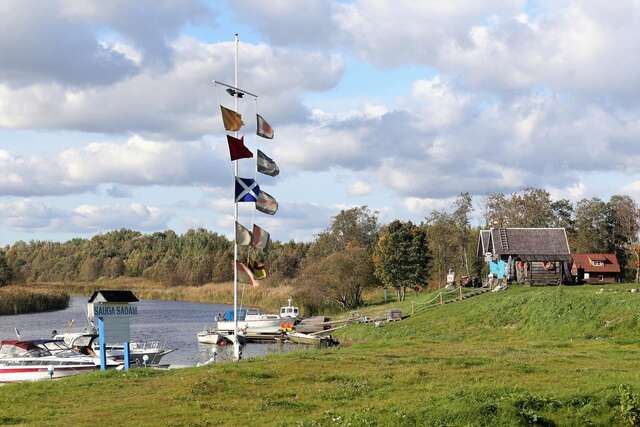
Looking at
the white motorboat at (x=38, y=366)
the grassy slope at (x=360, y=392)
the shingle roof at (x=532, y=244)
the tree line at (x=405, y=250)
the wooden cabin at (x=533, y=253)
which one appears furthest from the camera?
the tree line at (x=405, y=250)

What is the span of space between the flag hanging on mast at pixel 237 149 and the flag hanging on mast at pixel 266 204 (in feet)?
5.06

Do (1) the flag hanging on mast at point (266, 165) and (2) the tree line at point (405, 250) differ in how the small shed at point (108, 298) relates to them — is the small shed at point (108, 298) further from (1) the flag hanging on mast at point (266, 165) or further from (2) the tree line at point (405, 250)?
(2) the tree line at point (405, 250)

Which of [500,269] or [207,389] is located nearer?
[207,389]

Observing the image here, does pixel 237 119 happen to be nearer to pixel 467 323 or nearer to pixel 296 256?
pixel 467 323

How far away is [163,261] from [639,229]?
107 meters

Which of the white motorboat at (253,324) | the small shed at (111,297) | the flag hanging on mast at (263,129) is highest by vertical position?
the flag hanging on mast at (263,129)

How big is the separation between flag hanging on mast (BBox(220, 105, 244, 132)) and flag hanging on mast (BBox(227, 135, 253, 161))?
0.36m

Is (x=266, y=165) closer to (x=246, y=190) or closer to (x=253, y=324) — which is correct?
(x=246, y=190)

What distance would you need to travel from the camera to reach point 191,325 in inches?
3322

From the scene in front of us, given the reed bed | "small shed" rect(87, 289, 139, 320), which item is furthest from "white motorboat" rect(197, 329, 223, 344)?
"small shed" rect(87, 289, 139, 320)

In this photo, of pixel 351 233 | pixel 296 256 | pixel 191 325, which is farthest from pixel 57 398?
pixel 296 256

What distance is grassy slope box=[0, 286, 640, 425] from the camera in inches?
725

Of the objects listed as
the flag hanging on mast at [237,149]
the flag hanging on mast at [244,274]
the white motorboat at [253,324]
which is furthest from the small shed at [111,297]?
the white motorboat at [253,324]

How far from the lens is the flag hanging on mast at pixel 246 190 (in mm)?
30750
